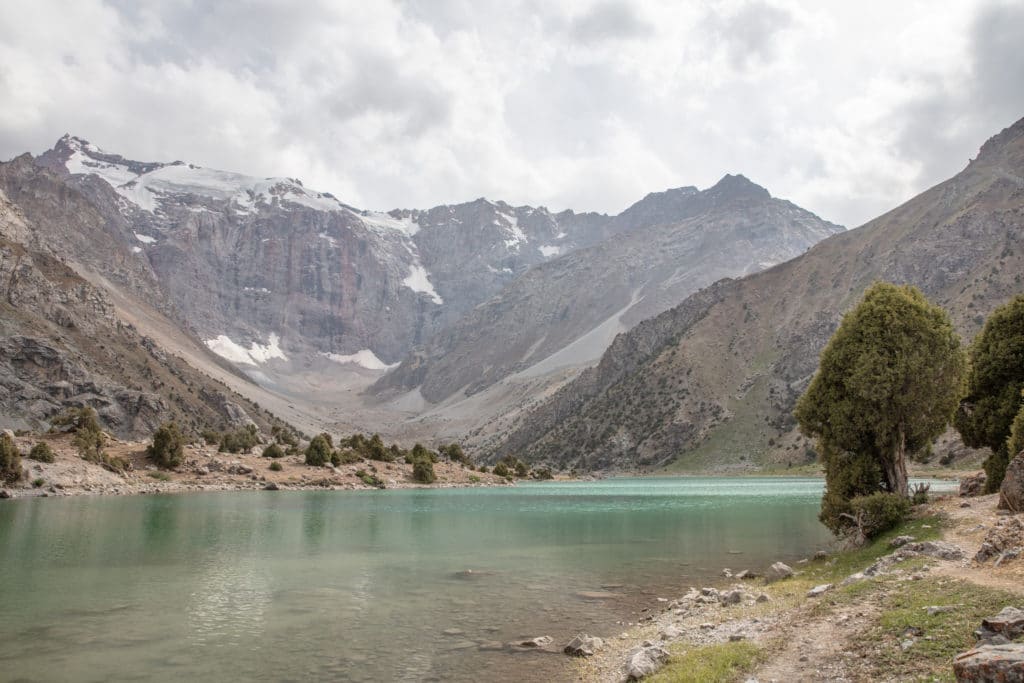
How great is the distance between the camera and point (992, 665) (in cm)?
873

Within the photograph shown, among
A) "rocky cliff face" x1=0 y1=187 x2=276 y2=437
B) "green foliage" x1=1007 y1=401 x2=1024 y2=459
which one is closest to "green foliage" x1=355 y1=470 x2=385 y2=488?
"rocky cliff face" x1=0 y1=187 x2=276 y2=437

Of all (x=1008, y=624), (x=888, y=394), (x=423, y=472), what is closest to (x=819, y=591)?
(x=1008, y=624)

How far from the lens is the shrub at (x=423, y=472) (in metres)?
112

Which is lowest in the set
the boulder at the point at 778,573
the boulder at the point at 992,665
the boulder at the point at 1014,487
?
the boulder at the point at 778,573

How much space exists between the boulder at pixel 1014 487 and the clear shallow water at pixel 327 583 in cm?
1265

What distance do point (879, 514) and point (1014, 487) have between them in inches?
216

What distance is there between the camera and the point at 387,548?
4197 cm

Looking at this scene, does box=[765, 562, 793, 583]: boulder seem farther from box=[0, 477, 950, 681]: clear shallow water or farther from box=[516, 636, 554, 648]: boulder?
box=[516, 636, 554, 648]: boulder

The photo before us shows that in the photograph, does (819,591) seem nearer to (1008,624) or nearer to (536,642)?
(536,642)

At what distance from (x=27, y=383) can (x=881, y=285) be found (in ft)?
473

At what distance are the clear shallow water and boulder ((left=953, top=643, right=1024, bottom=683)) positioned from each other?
11.1 m

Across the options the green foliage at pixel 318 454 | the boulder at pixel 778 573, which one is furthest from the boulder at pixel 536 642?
the green foliage at pixel 318 454

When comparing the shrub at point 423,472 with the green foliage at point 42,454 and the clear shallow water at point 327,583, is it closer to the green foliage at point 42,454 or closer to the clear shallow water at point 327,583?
the clear shallow water at point 327,583

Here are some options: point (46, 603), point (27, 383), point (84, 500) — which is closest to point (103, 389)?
point (27, 383)
